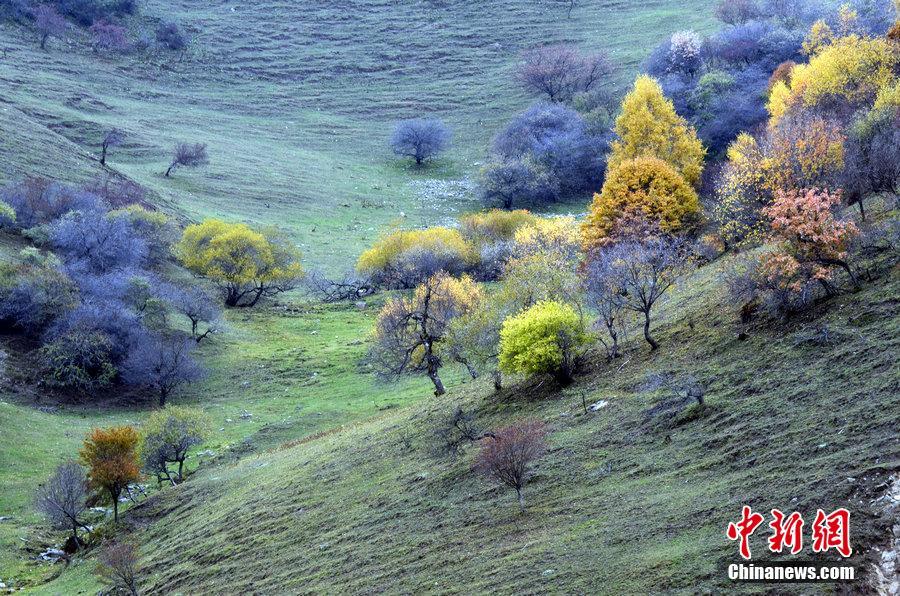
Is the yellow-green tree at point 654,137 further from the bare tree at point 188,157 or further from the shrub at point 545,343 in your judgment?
the bare tree at point 188,157

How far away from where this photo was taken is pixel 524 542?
22.5 metres

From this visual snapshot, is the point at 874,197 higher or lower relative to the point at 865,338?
higher

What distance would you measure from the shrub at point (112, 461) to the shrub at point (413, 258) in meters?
34.3

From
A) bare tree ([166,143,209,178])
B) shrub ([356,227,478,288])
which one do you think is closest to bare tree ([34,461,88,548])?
shrub ([356,227,478,288])

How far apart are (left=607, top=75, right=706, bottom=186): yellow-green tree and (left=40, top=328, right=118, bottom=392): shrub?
37356 mm

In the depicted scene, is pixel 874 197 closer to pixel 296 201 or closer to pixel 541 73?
pixel 296 201

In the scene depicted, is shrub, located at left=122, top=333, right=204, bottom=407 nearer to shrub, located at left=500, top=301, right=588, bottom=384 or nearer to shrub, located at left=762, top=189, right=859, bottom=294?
shrub, located at left=500, top=301, right=588, bottom=384

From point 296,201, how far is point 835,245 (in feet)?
238

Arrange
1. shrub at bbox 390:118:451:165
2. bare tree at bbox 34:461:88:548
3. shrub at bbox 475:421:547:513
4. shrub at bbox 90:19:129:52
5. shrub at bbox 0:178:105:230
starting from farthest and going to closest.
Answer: shrub at bbox 90:19:129:52
shrub at bbox 390:118:451:165
shrub at bbox 0:178:105:230
bare tree at bbox 34:461:88:548
shrub at bbox 475:421:547:513

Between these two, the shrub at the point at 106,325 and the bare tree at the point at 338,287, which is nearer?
the shrub at the point at 106,325

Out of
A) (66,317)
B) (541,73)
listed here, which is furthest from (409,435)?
(541,73)

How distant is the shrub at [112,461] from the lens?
38031 millimetres

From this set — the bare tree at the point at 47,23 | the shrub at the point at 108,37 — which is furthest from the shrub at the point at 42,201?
the shrub at the point at 108,37
